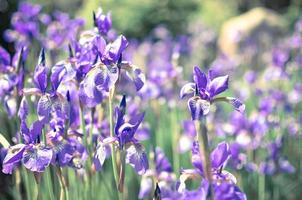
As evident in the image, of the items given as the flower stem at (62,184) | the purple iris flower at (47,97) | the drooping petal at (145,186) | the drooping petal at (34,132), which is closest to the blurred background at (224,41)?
the drooping petal at (145,186)

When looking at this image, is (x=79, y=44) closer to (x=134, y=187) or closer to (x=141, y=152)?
(x=141, y=152)

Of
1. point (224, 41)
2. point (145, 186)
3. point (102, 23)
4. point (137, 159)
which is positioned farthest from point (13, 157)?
point (224, 41)

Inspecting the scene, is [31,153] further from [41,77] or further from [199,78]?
[199,78]

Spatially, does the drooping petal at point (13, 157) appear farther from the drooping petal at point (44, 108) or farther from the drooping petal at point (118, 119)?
the drooping petal at point (118, 119)

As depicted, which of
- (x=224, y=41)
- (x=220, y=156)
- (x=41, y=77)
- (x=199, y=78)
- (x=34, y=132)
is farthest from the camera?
(x=224, y=41)

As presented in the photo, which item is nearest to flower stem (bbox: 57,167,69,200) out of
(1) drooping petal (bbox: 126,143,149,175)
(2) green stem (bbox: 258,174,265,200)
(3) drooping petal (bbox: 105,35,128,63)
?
(1) drooping petal (bbox: 126,143,149,175)
